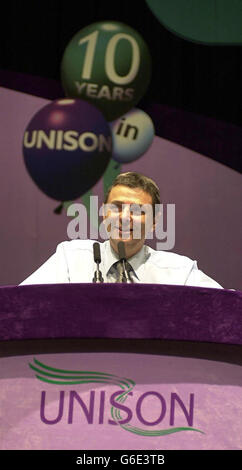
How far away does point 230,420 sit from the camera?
1.06 meters

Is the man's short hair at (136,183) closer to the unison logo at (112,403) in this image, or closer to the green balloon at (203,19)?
the unison logo at (112,403)

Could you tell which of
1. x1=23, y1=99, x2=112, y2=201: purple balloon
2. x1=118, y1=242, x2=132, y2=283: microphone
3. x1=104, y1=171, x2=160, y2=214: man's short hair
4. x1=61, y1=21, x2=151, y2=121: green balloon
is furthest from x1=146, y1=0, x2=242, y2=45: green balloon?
x1=118, y1=242, x2=132, y2=283: microphone

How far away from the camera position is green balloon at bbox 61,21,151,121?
10.7 ft

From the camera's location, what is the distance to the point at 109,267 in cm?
197

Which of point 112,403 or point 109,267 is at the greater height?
point 109,267

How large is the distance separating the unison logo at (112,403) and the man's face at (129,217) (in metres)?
0.90

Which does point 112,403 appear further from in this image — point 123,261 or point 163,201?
point 163,201

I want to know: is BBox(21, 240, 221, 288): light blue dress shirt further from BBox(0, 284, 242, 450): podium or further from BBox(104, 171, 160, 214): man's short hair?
BBox(0, 284, 242, 450): podium

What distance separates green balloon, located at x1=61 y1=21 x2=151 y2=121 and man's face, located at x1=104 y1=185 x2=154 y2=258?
1.35m

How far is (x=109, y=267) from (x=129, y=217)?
14cm

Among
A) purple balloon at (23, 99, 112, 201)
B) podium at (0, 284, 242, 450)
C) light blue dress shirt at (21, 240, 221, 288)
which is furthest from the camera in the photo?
purple balloon at (23, 99, 112, 201)

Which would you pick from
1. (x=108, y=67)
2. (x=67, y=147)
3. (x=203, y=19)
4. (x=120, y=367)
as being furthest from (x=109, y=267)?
(x=203, y=19)

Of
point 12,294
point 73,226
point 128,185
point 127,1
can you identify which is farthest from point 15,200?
point 12,294

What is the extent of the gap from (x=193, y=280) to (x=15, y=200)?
166 cm
